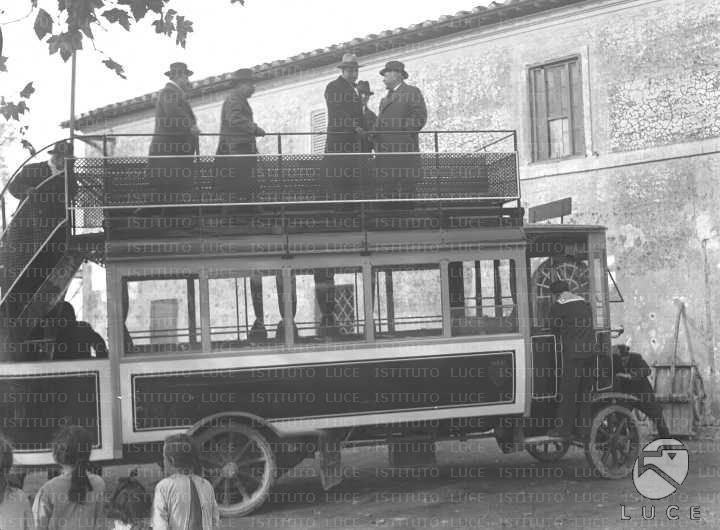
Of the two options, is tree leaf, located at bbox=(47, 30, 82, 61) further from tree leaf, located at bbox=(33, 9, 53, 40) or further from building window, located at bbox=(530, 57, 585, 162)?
building window, located at bbox=(530, 57, 585, 162)

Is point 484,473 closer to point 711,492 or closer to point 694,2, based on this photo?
point 711,492

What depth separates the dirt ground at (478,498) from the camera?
27.7ft

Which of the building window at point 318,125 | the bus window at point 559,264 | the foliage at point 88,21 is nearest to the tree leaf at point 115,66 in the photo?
the foliage at point 88,21

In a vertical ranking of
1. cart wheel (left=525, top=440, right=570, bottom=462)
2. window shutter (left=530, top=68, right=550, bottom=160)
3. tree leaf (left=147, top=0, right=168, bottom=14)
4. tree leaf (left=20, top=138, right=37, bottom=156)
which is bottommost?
cart wheel (left=525, top=440, right=570, bottom=462)

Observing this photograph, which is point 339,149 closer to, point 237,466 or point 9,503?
point 237,466

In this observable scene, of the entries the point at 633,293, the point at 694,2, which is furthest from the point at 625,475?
the point at 694,2

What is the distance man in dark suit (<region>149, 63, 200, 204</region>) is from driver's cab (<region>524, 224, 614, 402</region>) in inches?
133

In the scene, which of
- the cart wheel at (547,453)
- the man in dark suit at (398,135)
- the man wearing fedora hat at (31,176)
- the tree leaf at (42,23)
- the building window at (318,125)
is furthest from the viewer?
the building window at (318,125)

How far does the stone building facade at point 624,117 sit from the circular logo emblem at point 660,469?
4.67 metres

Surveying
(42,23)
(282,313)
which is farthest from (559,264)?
(42,23)

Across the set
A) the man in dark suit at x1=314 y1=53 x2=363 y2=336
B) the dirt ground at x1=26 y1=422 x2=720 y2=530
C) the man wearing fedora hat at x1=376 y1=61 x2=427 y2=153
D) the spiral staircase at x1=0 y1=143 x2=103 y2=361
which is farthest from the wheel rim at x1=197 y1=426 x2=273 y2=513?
the man wearing fedora hat at x1=376 y1=61 x2=427 y2=153

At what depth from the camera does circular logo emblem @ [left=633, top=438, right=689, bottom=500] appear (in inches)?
365

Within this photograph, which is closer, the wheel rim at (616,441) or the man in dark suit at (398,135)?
the man in dark suit at (398,135)

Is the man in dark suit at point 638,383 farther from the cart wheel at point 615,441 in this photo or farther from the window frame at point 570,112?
the window frame at point 570,112
